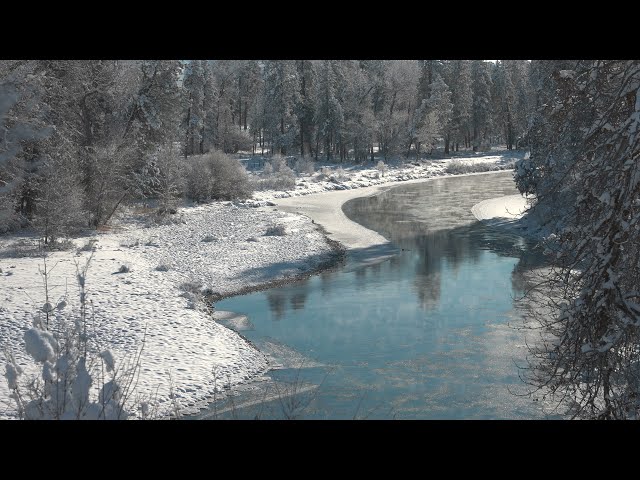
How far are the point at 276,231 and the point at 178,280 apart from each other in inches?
352

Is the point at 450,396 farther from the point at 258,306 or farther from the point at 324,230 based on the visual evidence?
the point at 324,230

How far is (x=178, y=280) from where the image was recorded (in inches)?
776

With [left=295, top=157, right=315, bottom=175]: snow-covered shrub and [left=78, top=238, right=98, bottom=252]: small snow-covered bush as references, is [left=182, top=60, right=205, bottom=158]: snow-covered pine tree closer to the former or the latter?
[left=295, top=157, right=315, bottom=175]: snow-covered shrub

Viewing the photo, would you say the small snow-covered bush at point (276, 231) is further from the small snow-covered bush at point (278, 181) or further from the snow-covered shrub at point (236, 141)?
the snow-covered shrub at point (236, 141)

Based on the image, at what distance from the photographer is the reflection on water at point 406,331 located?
37.3 ft

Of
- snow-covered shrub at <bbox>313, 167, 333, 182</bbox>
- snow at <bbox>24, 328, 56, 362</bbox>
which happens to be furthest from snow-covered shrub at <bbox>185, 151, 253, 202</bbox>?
snow at <bbox>24, 328, 56, 362</bbox>

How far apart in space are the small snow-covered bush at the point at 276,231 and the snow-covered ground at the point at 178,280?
0.39 m

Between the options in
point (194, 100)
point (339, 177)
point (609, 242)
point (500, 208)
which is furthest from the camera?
point (194, 100)

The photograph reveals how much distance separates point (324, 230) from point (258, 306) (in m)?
11.9

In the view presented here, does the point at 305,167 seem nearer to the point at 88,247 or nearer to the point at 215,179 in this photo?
the point at 215,179

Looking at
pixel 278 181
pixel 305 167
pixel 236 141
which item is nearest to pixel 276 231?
pixel 278 181

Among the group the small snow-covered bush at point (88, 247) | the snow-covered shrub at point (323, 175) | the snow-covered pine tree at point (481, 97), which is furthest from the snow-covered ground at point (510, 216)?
the snow-covered pine tree at point (481, 97)

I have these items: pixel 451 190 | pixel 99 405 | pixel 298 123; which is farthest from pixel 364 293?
pixel 298 123

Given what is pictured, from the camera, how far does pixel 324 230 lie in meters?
29.9
